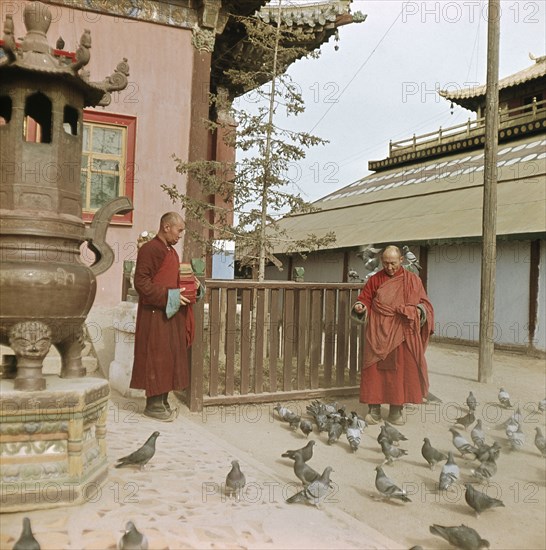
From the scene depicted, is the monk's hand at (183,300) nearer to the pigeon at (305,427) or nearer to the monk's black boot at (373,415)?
the pigeon at (305,427)

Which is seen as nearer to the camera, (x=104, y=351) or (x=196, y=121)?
(x=104, y=351)

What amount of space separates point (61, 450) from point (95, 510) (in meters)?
0.40

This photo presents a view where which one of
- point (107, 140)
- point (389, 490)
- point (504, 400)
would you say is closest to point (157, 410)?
point (389, 490)

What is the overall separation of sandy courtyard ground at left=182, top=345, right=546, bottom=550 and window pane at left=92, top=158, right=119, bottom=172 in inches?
173

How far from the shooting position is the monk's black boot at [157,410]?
17.4 ft

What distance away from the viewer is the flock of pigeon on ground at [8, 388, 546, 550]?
10.1 ft

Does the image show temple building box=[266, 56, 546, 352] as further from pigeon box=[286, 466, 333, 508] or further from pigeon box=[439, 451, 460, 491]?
pigeon box=[286, 466, 333, 508]

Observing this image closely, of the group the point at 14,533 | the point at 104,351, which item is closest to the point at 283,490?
the point at 14,533

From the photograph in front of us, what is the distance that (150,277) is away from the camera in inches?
203

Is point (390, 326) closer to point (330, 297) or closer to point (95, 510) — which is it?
point (330, 297)

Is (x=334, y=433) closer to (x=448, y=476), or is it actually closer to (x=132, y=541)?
(x=448, y=476)

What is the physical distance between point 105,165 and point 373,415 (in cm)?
557

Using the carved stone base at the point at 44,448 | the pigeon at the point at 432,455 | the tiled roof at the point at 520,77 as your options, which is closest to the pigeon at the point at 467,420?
the pigeon at the point at 432,455

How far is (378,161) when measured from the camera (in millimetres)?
24906
